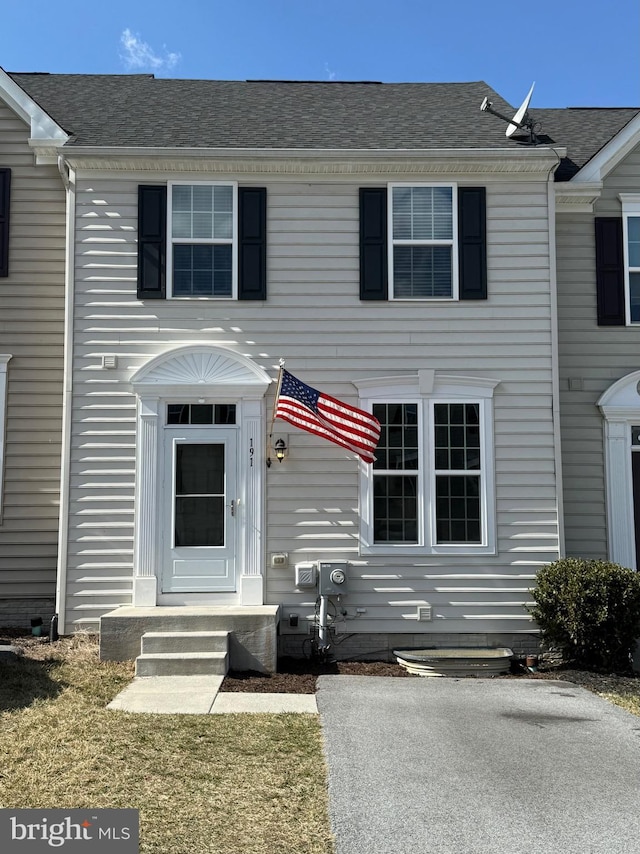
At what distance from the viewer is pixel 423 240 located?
29.1ft

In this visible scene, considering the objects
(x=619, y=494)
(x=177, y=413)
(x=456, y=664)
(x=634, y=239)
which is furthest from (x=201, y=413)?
(x=634, y=239)

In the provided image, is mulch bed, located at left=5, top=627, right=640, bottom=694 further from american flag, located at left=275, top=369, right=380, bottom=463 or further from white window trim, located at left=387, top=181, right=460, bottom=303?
white window trim, located at left=387, top=181, right=460, bottom=303

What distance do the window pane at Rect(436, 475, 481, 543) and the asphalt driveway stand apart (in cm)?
184

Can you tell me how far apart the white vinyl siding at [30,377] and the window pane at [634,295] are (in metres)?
7.27

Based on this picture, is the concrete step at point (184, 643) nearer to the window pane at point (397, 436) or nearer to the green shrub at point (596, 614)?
the window pane at point (397, 436)

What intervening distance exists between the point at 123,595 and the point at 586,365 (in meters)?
6.33

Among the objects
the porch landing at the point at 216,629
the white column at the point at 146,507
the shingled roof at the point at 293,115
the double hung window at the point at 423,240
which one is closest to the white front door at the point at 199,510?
the white column at the point at 146,507

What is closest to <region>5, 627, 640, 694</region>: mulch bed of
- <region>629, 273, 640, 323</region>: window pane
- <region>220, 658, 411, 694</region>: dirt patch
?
<region>220, 658, 411, 694</region>: dirt patch

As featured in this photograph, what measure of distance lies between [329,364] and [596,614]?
13.0 feet

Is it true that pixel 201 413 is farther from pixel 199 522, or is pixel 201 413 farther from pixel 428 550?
pixel 428 550

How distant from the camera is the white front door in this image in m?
8.45

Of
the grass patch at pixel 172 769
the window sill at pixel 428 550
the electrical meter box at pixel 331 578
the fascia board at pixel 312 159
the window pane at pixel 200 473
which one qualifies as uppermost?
the fascia board at pixel 312 159

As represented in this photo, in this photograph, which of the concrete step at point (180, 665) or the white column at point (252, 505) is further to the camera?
the white column at point (252, 505)

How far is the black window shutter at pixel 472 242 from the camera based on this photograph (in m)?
8.80
